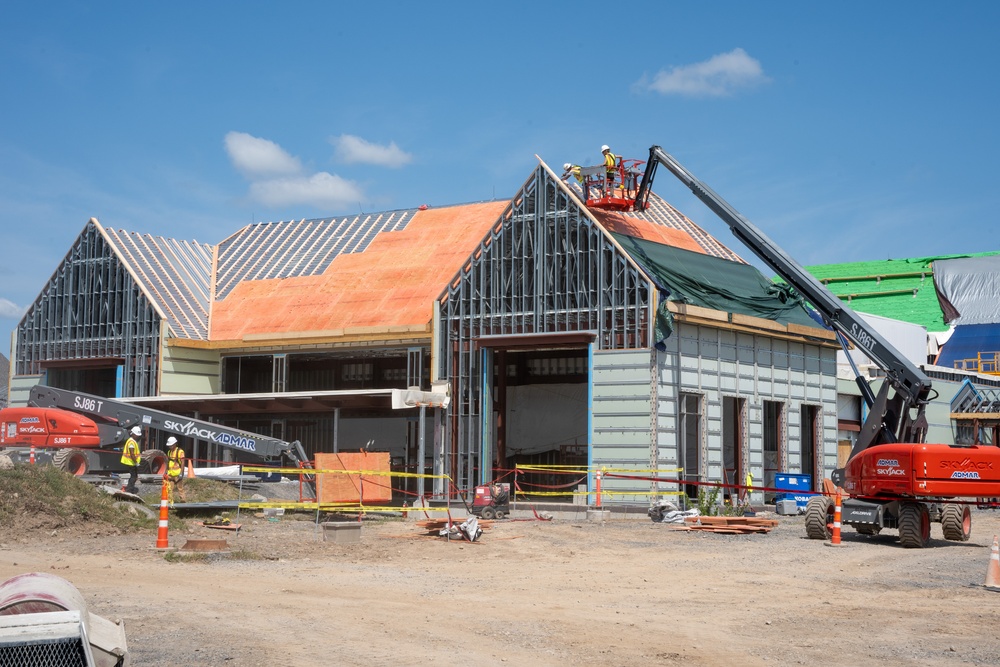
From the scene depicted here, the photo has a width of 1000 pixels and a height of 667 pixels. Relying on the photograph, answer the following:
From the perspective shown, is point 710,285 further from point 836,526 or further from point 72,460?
point 72,460

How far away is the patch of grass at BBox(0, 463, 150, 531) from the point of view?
22.0m

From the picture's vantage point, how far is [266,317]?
43562 mm

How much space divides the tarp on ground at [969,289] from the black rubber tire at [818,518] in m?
50.8

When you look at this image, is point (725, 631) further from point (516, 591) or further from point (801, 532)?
point (801, 532)

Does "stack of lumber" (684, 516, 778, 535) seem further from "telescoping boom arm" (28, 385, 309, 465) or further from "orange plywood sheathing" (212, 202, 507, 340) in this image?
"orange plywood sheathing" (212, 202, 507, 340)

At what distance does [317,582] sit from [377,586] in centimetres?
96

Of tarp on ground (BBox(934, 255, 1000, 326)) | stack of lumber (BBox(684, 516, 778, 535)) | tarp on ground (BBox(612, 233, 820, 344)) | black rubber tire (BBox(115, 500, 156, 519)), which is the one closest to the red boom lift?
stack of lumber (BBox(684, 516, 778, 535))

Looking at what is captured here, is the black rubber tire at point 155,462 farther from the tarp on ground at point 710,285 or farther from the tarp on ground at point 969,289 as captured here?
the tarp on ground at point 969,289

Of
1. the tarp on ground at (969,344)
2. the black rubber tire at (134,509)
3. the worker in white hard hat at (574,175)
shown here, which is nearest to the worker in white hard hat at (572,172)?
the worker in white hard hat at (574,175)

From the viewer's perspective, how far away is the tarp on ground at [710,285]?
34938mm

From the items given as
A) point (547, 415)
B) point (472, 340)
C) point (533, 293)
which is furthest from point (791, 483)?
point (472, 340)

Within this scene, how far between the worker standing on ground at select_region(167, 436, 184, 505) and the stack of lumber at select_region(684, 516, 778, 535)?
12741mm

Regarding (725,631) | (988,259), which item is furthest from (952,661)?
(988,259)

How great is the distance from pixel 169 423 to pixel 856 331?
1961 cm
